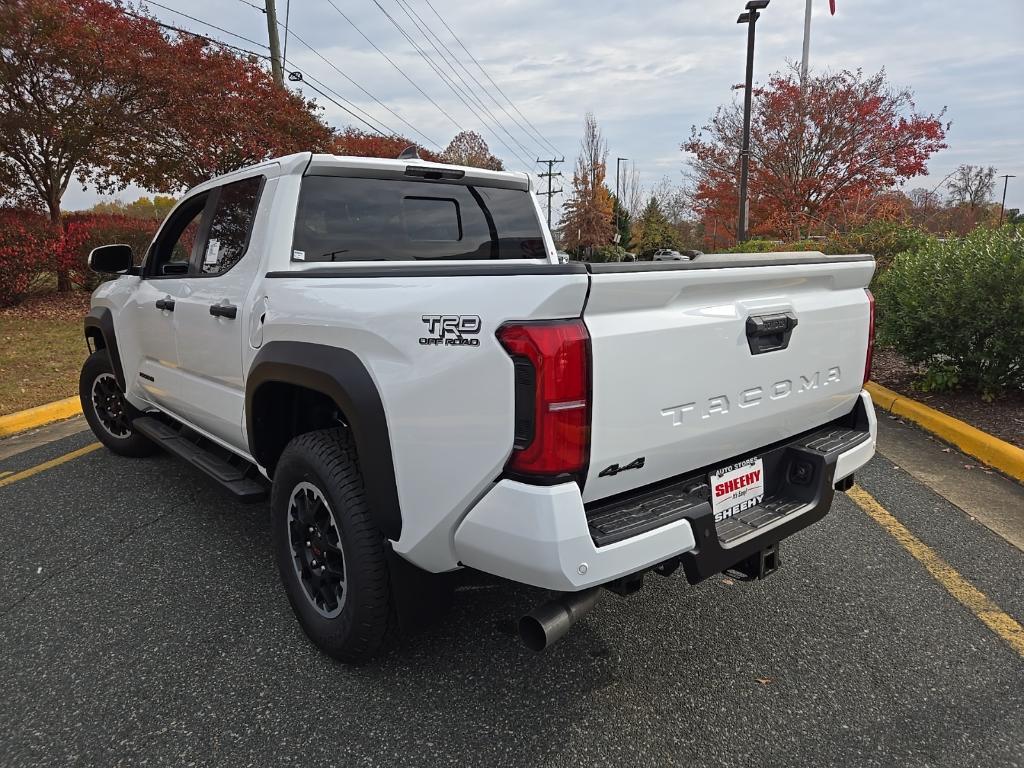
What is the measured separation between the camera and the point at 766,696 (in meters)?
2.33

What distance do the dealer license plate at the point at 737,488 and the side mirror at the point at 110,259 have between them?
153 inches

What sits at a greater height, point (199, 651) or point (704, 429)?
point (704, 429)

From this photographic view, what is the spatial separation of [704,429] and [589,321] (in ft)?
1.99

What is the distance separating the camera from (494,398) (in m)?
1.80

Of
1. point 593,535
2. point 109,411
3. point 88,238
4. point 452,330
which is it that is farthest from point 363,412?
point 88,238

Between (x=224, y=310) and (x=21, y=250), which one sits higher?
(x=21, y=250)

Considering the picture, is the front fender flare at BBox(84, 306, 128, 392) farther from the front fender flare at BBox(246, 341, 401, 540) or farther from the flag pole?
the flag pole

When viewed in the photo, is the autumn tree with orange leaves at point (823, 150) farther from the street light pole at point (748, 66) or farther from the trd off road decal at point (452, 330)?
the trd off road decal at point (452, 330)

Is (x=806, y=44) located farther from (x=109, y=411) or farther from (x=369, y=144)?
(x=109, y=411)

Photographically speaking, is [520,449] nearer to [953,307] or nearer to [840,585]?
[840,585]

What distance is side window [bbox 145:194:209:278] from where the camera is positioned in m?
3.85

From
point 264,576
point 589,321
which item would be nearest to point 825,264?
point 589,321

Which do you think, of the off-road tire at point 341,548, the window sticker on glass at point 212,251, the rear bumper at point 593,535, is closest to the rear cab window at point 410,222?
the window sticker on glass at point 212,251

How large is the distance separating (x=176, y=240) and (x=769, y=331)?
145 inches
